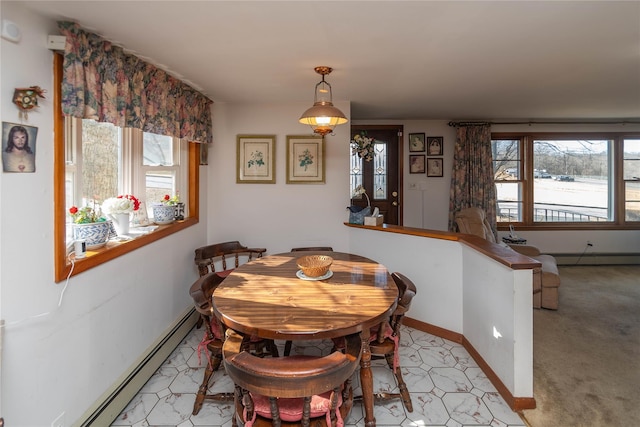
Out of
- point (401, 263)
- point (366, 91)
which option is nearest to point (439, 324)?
point (401, 263)

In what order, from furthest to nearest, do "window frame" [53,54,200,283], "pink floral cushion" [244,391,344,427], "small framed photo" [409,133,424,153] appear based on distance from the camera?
1. "small framed photo" [409,133,424,153]
2. "window frame" [53,54,200,283]
3. "pink floral cushion" [244,391,344,427]

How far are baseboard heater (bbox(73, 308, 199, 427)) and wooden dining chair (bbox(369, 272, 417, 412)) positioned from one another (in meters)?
1.54

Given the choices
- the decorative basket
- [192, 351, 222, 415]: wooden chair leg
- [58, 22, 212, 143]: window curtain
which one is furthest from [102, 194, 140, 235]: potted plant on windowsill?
the decorative basket

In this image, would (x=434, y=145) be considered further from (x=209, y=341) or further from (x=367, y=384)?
Result: (x=209, y=341)

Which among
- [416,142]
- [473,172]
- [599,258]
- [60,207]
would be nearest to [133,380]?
[60,207]

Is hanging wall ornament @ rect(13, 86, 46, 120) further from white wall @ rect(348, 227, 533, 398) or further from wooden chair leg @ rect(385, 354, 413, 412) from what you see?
white wall @ rect(348, 227, 533, 398)

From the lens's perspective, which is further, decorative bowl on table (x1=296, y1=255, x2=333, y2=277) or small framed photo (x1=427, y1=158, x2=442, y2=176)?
small framed photo (x1=427, y1=158, x2=442, y2=176)

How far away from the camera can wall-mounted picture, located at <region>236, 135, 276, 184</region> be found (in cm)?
371

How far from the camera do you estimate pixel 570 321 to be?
328cm

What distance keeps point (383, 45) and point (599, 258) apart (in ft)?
17.8

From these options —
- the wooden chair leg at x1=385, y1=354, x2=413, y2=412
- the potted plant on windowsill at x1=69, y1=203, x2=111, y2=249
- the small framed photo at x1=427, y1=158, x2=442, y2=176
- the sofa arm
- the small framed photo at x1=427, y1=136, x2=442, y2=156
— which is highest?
the small framed photo at x1=427, y1=136, x2=442, y2=156

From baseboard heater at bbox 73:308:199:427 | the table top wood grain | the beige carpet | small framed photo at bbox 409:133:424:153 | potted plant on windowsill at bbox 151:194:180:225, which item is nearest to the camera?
the table top wood grain

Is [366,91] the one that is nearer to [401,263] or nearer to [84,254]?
[401,263]

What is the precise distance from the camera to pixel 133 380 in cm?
219
